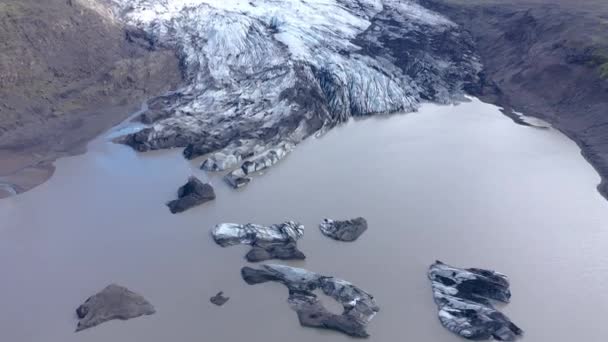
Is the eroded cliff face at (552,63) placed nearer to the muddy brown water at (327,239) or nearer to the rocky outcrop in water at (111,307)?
the muddy brown water at (327,239)

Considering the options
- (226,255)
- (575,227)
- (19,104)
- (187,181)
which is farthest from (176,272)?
(19,104)

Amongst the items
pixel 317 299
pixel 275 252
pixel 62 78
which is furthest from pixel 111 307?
pixel 62 78

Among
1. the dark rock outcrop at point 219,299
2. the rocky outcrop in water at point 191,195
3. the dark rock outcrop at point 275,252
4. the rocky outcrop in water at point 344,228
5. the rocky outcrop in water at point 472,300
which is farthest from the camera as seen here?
the rocky outcrop in water at point 191,195

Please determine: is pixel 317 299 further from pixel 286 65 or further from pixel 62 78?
pixel 62 78

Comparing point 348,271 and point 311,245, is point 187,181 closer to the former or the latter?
point 311,245

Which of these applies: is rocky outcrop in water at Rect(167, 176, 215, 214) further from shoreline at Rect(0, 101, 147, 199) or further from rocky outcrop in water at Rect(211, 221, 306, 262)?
shoreline at Rect(0, 101, 147, 199)

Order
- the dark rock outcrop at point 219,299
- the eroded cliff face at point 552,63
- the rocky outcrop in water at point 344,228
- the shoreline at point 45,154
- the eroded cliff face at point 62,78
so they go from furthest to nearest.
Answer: the eroded cliff face at point 552,63 → the eroded cliff face at point 62,78 → the shoreline at point 45,154 → the rocky outcrop in water at point 344,228 → the dark rock outcrop at point 219,299

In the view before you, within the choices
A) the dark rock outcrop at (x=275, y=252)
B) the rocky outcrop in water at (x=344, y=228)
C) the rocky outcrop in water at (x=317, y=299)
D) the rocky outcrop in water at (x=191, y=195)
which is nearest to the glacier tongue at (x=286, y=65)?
the rocky outcrop in water at (x=191, y=195)
